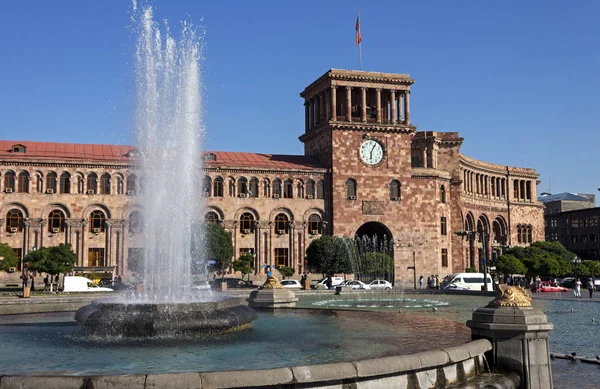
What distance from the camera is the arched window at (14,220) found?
52.4m

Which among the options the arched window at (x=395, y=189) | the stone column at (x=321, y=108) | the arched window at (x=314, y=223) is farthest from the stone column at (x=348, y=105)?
the arched window at (x=314, y=223)

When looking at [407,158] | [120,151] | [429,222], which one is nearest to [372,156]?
[407,158]

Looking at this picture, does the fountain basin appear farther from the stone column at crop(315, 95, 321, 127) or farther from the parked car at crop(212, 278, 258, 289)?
the stone column at crop(315, 95, 321, 127)

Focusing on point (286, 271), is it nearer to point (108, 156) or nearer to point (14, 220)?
point (108, 156)

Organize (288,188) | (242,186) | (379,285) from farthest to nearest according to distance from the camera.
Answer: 1. (288,188)
2. (242,186)
3. (379,285)

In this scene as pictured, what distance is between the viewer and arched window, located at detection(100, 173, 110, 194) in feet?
179

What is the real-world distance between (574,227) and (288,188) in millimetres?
74147

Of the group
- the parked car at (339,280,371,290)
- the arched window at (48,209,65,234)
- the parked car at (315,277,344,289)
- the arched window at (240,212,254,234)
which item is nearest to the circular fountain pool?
the parked car at (339,280,371,290)

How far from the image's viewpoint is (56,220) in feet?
176

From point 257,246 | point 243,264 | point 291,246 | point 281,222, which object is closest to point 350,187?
point 281,222

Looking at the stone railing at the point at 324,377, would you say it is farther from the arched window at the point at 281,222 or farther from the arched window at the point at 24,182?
the arched window at the point at 24,182

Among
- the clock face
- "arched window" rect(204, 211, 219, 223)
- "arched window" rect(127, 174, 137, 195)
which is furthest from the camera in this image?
the clock face

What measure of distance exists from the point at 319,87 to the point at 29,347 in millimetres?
55057

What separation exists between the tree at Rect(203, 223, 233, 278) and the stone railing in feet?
139
